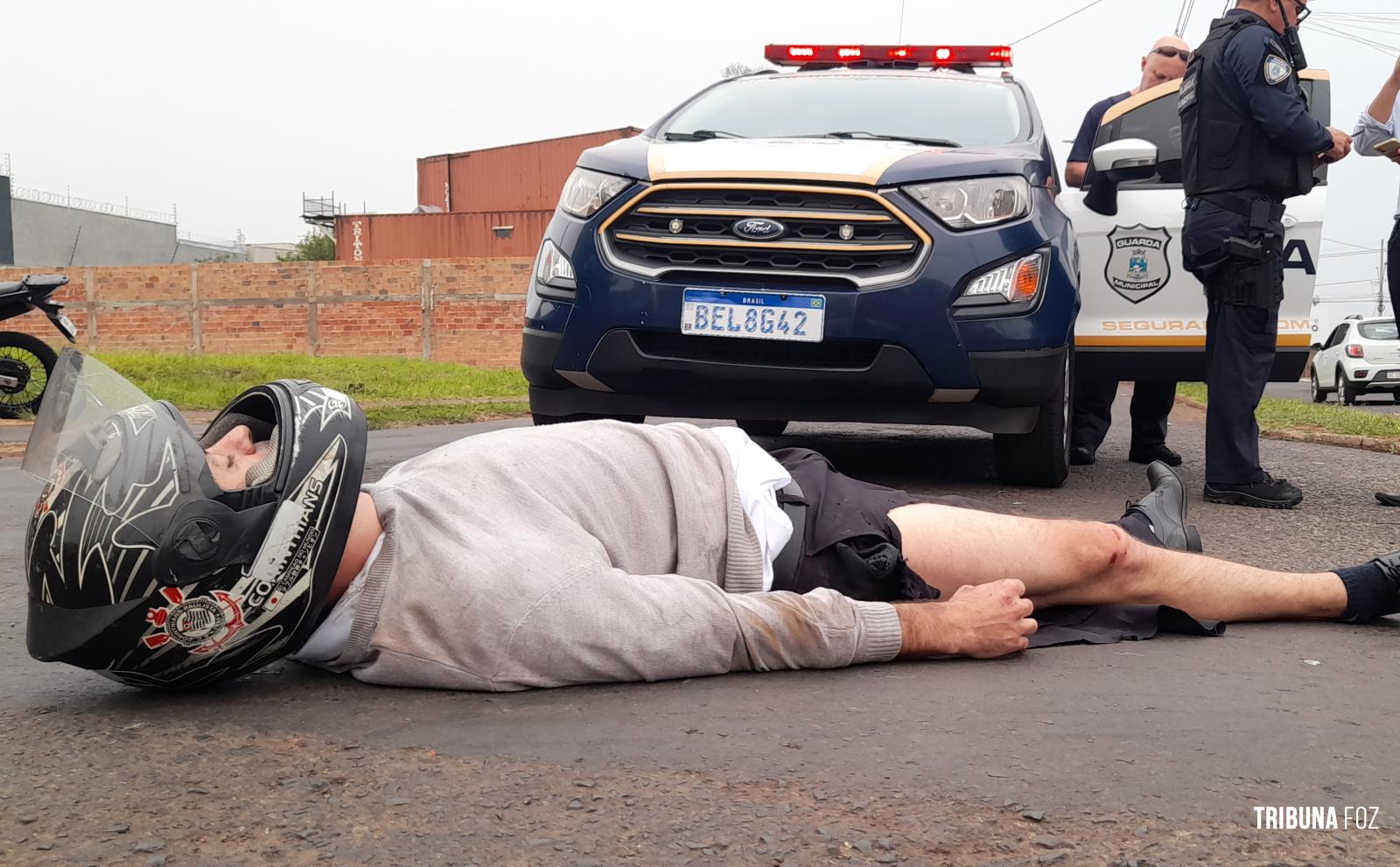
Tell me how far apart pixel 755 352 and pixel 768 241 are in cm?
40

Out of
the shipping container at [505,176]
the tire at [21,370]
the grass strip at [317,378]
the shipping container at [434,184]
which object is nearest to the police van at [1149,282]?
the tire at [21,370]

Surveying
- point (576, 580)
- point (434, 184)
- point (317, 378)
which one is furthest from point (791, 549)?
point (434, 184)

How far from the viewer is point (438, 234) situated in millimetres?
45156

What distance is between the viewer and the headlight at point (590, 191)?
15.4 feet

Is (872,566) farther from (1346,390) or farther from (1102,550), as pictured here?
(1346,390)

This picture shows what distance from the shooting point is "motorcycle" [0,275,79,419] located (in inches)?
338

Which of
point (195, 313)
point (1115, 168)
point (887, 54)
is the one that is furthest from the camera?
point (195, 313)

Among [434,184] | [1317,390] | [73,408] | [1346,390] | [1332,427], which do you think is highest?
[434,184]

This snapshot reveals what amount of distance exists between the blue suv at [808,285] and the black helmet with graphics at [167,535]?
237 cm

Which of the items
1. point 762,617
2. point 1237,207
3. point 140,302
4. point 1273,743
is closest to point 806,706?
point 762,617

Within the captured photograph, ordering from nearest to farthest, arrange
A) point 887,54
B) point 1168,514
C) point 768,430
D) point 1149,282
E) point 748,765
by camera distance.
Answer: point 748,765
point 1168,514
point 1149,282
point 887,54
point 768,430

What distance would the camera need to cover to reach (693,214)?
458cm

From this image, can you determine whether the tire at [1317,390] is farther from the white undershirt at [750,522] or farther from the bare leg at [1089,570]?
the white undershirt at [750,522]

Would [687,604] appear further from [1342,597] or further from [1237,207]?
[1237,207]
